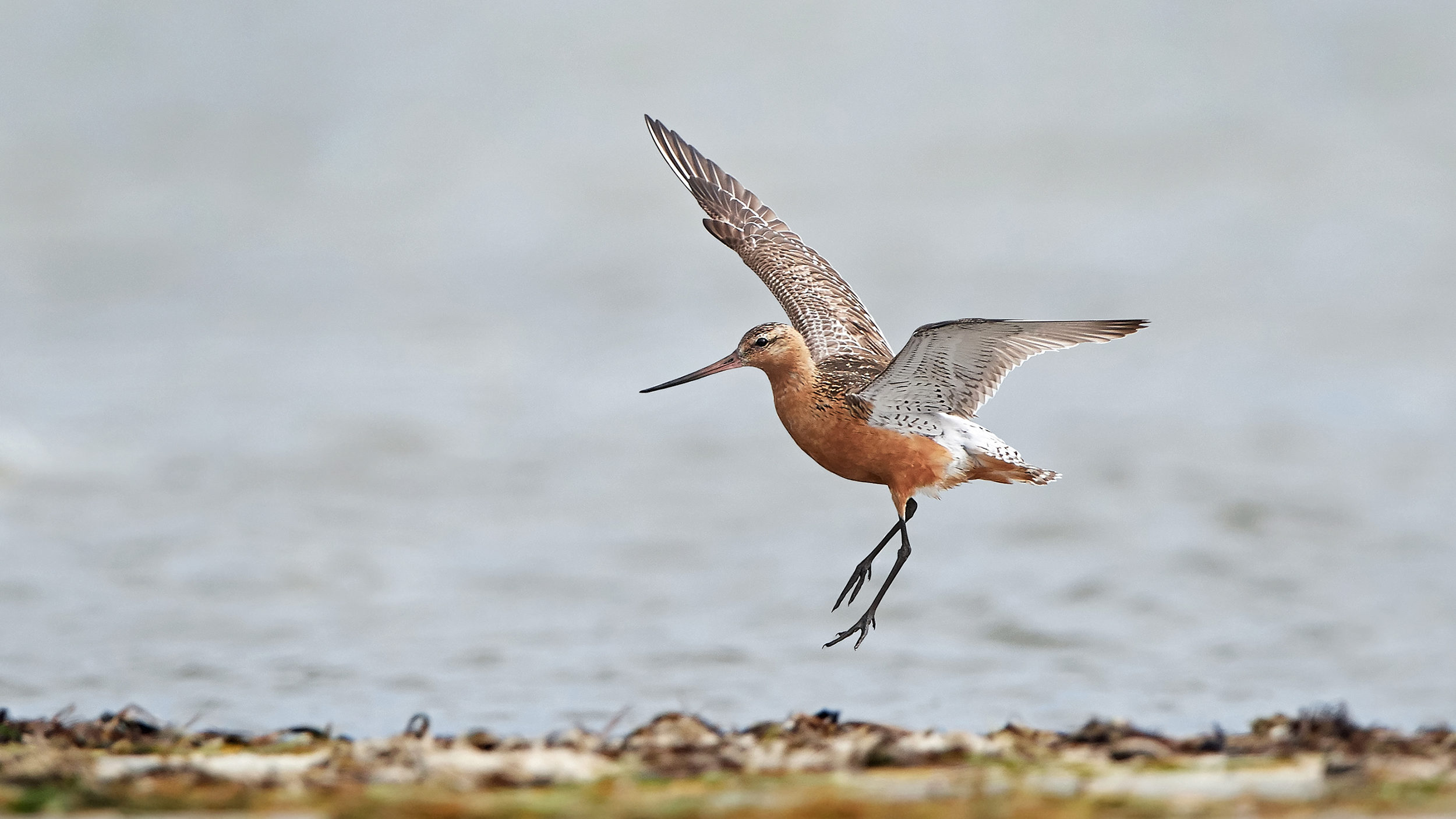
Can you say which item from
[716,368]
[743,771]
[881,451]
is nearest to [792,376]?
[716,368]

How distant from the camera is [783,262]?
10.8 m

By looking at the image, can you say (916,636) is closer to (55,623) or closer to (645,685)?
(645,685)

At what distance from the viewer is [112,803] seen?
5184 millimetres

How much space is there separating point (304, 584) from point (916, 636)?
5.56 metres

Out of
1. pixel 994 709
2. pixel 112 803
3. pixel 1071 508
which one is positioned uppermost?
pixel 1071 508

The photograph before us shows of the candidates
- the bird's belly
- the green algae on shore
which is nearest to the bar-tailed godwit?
the bird's belly

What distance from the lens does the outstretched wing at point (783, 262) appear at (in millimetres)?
9914

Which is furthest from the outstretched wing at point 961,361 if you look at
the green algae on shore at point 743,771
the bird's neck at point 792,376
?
the green algae on shore at point 743,771

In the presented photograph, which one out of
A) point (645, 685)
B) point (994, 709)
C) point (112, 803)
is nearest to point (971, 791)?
point (112, 803)

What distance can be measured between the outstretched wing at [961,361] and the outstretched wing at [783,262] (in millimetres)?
1114

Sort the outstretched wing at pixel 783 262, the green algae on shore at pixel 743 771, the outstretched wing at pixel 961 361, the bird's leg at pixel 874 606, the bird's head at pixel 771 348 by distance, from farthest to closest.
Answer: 1. the outstretched wing at pixel 783 262
2. the bird's head at pixel 771 348
3. the bird's leg at pixel 874 606
4. the outstretched wing at pixel 961 361
5. the green algae on shore at pixel 743 771

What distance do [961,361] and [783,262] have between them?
113 inches

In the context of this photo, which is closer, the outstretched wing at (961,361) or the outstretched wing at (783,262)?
the outstretched wing at (961,361)

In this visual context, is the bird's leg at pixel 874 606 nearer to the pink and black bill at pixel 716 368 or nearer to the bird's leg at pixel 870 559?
the bird's leg at pixel 870 559
